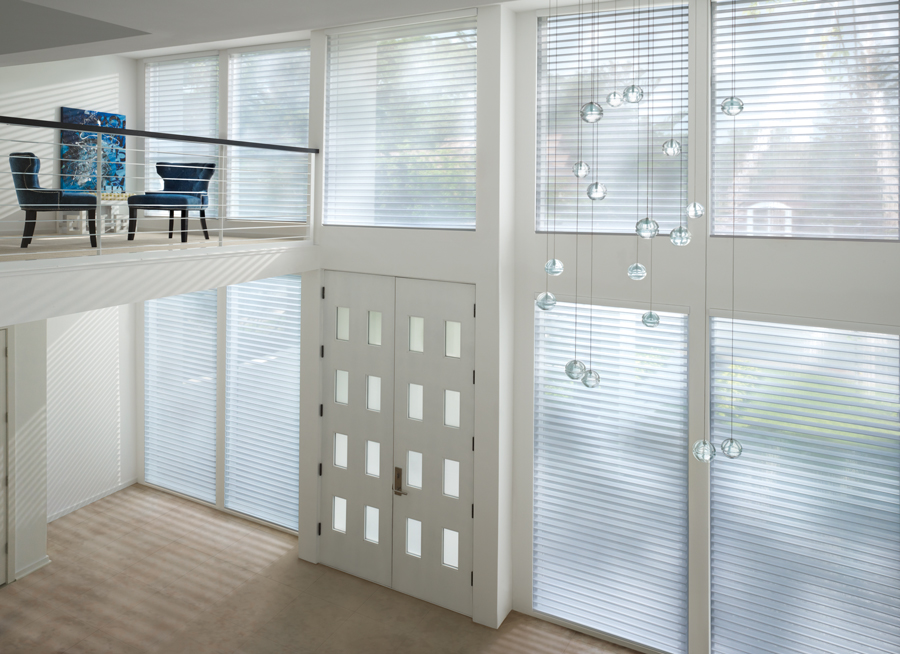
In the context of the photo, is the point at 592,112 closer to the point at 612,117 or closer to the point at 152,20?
the point at 152,20

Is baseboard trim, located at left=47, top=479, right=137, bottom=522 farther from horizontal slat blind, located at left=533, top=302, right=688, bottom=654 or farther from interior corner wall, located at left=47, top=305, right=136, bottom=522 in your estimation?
horizontal slat blind, located at left=533, top=302, right=688, bottom=654

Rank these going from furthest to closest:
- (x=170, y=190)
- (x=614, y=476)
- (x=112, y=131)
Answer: (x=170, y=190), (x=614, y=476), (x=112, y=131)

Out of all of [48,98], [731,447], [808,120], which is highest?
[48,98]

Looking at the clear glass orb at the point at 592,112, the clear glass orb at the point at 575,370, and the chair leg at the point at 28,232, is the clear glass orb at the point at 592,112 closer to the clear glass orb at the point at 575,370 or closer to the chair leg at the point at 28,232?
the clear glass orb at the point at 575,370

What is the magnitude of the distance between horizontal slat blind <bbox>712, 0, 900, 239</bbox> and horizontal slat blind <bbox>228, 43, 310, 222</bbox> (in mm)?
3840

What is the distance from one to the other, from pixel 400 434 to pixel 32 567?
147 inches

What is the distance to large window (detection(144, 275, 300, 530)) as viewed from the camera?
7.08 metres

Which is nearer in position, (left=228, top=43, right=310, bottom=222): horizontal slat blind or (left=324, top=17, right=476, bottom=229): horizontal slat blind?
(left=324, top=17, right=476, bottom=229): horizontal slat blind

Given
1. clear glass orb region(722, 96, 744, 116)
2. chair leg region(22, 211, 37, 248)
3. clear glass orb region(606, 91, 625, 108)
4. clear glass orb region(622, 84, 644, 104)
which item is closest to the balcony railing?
chair leg region(22, 211, 37, 248)

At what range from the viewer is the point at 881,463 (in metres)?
4.55

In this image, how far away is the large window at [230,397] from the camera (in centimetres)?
708

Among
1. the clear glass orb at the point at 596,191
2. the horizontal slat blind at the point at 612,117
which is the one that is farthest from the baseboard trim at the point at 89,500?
the clear glass orb at the point at 596,191

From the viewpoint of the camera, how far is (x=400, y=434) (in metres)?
6.07

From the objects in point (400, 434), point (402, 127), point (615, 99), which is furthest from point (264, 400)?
point (615, 99)
